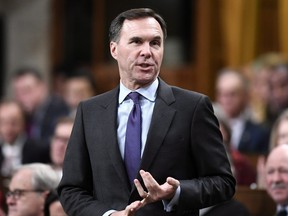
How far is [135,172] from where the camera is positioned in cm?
351

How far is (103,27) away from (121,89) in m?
7.46

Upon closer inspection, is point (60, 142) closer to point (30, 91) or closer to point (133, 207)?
point (30, 91)

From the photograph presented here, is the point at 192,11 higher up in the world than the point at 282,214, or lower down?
higher up

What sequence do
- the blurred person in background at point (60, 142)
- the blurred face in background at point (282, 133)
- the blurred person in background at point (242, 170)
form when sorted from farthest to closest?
the blurred person in background at point (60, 142)
the blurred person in background at point (242, 170)
the blurred face in background at point (282, 133)

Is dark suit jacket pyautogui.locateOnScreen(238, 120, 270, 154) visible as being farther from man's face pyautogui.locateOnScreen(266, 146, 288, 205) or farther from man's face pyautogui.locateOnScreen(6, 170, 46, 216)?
man's face pyautogui.locateOnScreen(6, 170, 46, 216)

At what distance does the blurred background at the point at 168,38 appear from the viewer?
369 inches

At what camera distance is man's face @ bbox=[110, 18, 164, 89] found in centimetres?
349

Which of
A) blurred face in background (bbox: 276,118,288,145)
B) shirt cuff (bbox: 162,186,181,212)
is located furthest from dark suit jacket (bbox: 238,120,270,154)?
shirt cuff (bbox: 162,186,181,212)

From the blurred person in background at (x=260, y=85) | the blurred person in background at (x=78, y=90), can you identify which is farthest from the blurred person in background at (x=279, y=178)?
the blurred person in background at (x=78, y=90)

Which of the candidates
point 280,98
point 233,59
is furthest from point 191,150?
point 233,59

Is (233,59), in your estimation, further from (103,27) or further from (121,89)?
(121,89)

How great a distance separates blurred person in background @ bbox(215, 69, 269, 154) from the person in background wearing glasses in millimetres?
2645

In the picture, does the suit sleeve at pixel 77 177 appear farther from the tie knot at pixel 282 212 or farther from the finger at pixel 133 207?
the tie knot at pixel 282 212

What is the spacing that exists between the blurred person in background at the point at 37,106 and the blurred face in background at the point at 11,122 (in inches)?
16.6
